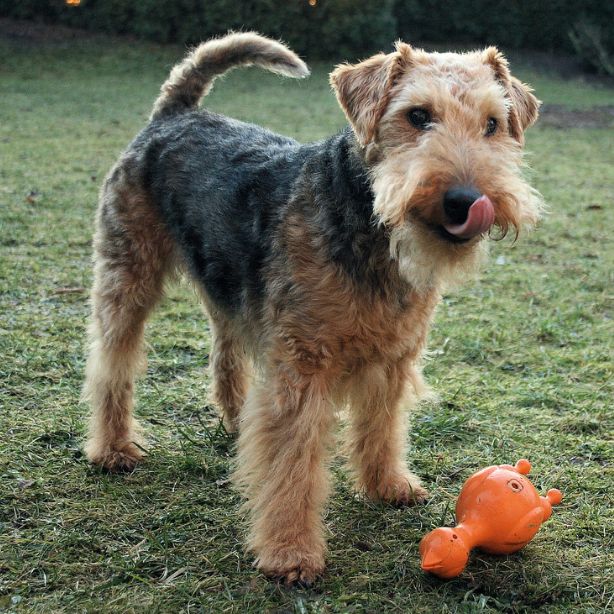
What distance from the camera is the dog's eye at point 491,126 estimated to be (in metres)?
2.59

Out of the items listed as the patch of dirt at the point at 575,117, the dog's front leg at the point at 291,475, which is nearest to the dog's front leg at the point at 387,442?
the dog's front leg at the point at 291,475

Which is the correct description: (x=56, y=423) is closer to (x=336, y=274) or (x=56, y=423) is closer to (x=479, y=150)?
(x=336, y=274)

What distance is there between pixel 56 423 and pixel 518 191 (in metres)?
2.45

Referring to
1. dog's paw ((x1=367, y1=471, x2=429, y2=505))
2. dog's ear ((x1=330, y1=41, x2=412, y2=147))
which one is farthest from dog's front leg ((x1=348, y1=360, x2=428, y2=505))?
dog's ear ((x1=330, y1=41, x2=412, y2=147))

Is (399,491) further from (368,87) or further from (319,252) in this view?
(368,87)

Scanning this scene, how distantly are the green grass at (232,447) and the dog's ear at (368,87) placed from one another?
1.56 metres

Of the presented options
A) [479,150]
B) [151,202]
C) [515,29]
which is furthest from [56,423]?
[515,29]

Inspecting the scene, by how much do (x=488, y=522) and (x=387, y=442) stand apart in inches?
27.8

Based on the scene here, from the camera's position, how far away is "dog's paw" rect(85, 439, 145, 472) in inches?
132

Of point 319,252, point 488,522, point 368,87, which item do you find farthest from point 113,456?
point 368,87

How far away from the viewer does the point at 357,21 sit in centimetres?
1916

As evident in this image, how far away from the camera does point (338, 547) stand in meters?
2.86

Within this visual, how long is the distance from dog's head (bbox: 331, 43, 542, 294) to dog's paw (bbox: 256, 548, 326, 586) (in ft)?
3.43

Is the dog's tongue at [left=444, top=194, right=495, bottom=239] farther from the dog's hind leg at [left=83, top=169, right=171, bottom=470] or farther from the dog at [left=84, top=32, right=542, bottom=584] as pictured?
the dog's hind leg at [left=83, top=169, right=171, bottom=470]
